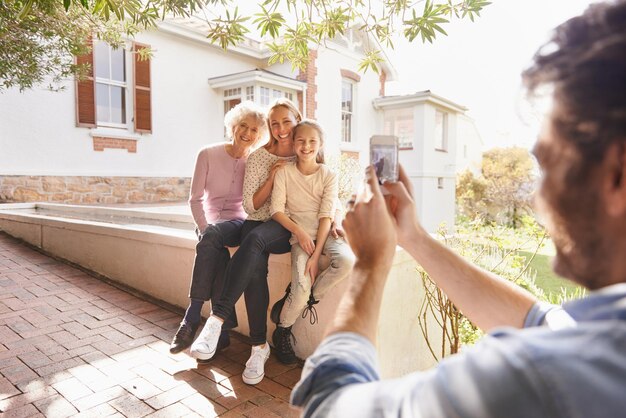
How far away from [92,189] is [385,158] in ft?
30.3

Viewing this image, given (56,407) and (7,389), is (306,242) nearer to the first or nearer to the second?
(56,407)

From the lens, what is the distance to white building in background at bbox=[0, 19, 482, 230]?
839 cm

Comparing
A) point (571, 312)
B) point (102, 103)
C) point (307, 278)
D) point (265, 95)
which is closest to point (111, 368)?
point (307, 278)

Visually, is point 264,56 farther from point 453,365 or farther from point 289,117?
point 453,365

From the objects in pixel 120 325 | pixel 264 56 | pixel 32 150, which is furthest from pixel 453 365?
pixel 264 56

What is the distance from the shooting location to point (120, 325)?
3254 millimetres

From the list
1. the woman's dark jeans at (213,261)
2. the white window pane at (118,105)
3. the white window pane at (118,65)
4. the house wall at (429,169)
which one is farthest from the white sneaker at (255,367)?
the house wall at (429,169)

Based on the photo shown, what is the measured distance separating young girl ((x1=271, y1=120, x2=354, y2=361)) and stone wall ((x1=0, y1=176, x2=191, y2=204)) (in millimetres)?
7453

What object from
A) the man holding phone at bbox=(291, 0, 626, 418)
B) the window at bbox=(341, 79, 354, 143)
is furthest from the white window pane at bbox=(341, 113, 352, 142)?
the man holding phone at bbox=(291, 0, 626, 418)

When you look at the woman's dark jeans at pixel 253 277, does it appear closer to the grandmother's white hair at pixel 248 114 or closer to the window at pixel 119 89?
the grandmother's white hair at pixel 248 114

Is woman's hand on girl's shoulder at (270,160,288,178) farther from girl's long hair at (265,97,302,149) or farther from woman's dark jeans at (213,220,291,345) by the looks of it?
woman's dark jeans at (213,220,291,345)

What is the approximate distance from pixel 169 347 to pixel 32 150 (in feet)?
24.0

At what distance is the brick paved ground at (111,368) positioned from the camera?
7.16 ft

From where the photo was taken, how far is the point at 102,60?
935cm
